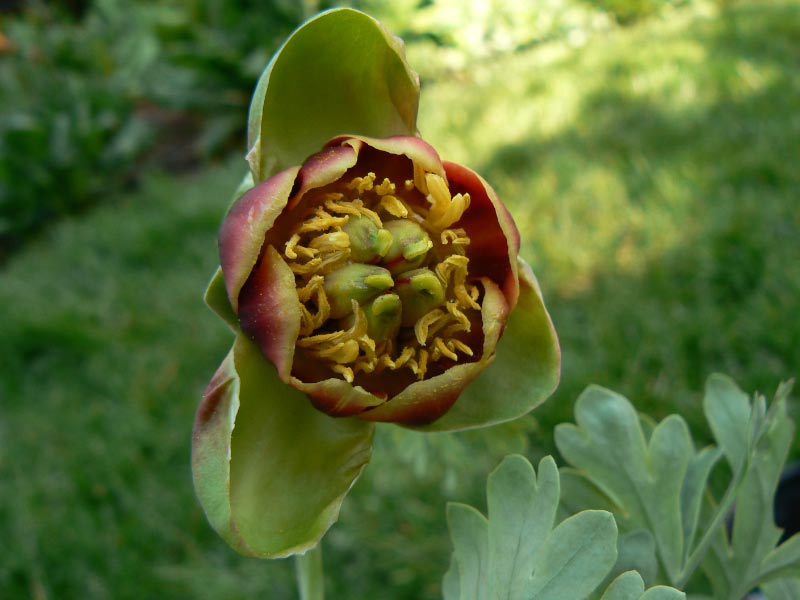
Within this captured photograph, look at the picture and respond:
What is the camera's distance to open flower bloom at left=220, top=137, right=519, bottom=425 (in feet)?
1.54

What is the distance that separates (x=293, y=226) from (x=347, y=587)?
748mm

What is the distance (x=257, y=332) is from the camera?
474 mm

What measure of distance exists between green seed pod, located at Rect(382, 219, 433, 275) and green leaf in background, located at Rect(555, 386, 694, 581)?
130 mm

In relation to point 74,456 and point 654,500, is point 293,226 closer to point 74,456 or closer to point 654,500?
point 654,500

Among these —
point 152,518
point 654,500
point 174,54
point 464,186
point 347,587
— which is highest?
point 464,186

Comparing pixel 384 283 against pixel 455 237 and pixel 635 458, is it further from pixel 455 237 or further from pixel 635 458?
pixel 635 458

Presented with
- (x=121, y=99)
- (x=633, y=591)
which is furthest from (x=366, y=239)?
(x=121, y=99)

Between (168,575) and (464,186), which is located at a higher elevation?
(464,186)

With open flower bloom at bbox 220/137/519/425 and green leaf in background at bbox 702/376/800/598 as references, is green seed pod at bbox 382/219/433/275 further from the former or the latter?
green leaf in background at bbox 702/376/800/598

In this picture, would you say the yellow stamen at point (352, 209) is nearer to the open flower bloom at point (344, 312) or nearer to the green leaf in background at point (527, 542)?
the open flower bloom at point (344, 312)

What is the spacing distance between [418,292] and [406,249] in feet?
0.10

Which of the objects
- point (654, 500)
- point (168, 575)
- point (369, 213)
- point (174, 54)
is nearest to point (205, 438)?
point (369, 213)

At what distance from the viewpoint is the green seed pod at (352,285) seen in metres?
0.49

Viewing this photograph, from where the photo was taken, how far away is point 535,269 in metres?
1.67
